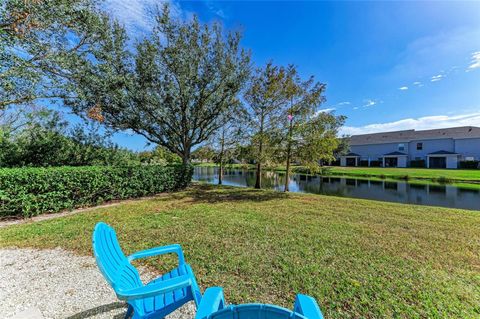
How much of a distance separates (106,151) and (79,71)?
4584 millimetres

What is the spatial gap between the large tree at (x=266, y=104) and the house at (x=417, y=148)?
35980 millimetres

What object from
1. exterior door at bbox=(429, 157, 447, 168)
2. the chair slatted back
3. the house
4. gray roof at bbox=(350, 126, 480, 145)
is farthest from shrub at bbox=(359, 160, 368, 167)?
the chair slatted back

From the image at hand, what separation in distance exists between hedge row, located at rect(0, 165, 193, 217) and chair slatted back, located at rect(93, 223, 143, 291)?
19.9 ft

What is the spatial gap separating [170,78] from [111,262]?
441 inches

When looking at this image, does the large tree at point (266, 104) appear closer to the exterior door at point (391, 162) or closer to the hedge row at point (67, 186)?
the hedge row at point (67, 186)

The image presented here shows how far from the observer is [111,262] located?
1838 millimetres

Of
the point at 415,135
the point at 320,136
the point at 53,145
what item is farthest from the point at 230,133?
the point at 415,135

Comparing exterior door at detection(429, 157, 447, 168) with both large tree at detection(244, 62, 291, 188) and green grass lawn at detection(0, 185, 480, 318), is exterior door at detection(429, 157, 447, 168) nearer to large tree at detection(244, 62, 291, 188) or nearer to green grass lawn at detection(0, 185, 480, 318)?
green grass lawn at detection(0, 185, 480, 318)

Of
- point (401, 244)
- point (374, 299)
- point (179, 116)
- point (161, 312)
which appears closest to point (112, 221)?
point (161, 312)

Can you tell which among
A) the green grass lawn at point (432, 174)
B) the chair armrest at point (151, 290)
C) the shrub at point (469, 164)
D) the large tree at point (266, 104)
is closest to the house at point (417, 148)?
the shrub at point (469, 164)

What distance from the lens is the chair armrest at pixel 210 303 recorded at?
4.17 ft

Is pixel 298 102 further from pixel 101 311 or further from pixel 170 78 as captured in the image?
pixel 101 311

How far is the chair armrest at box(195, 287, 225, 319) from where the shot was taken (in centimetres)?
127

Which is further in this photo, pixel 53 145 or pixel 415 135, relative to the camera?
pixel 415 135
